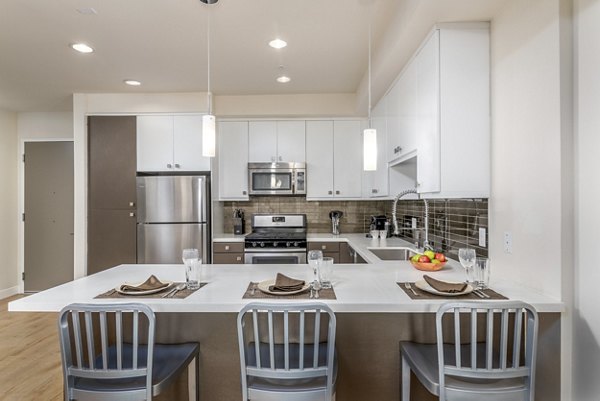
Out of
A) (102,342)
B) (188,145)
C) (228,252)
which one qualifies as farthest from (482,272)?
(188,145)

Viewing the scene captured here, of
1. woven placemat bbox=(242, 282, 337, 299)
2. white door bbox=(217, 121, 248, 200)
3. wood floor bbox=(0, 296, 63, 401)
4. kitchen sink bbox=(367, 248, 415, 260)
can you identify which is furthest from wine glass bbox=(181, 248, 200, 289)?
white door bbox=(217, 121, 248, 200)

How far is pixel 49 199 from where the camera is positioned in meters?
5.03

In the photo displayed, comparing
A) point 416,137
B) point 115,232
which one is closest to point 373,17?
point 416,137

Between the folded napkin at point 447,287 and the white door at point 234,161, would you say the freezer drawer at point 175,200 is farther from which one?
the folded napkin at point 447,287

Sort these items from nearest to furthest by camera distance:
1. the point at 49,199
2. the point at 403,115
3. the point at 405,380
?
the point at 405,380 < the point at 403,115 < the point at 49,199

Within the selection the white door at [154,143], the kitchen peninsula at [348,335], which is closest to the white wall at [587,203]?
the kitchen peninsula at [348,335]

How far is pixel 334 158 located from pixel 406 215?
1088 mm

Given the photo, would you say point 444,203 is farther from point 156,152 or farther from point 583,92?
point 156,152

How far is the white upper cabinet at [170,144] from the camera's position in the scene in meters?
4.07

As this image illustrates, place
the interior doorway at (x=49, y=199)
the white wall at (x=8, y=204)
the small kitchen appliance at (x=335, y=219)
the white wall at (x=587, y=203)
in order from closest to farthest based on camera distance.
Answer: the white wall at (x=587, y=203) < the small kitchen appliance at (x=335, y=219) < the white wall at (x=8, y=204) < the interior doorway at (x=49, y=199)

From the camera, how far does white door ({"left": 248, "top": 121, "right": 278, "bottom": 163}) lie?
14.1 ft

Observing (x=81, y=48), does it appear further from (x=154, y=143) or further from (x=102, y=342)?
(x=102, y=342)

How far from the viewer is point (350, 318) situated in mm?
1788

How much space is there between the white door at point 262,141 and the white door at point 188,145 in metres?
0.56
